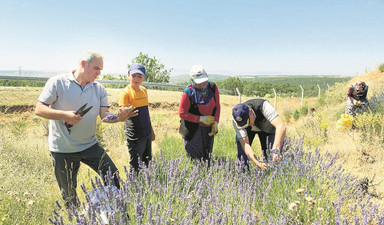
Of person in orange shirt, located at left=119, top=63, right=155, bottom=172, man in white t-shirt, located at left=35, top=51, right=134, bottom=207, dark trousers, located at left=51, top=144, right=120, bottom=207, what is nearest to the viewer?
man in white t-shirt, located at left=35, top=51, right=134, bottom=207

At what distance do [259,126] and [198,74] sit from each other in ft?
3.45

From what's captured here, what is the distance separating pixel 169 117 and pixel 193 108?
7.58 metres

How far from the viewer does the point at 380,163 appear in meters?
3.66

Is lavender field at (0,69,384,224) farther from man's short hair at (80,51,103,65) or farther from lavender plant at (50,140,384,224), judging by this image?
man's short hair at (80,51,103,65)

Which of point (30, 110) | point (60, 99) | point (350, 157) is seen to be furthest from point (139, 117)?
point (30, 110)

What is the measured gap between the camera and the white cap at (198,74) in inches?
123

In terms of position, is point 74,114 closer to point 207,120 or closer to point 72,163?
point 72,163

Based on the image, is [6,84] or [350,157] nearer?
[350,157]

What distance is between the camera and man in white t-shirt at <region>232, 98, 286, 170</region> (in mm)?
2617

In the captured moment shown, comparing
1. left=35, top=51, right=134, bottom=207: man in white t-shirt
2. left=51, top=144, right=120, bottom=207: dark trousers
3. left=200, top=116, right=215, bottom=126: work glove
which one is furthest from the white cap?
left=51, top=144, right=120, bottom=207: dark trousers

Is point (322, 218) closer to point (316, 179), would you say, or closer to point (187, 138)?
point (316, 179)

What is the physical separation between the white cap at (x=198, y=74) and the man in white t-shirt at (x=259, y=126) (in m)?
0.62

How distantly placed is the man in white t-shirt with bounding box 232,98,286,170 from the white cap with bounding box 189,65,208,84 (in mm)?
625

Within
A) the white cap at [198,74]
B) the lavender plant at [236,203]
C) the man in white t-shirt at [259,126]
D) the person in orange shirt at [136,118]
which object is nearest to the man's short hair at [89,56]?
the person in orange shirt at [136,118]
